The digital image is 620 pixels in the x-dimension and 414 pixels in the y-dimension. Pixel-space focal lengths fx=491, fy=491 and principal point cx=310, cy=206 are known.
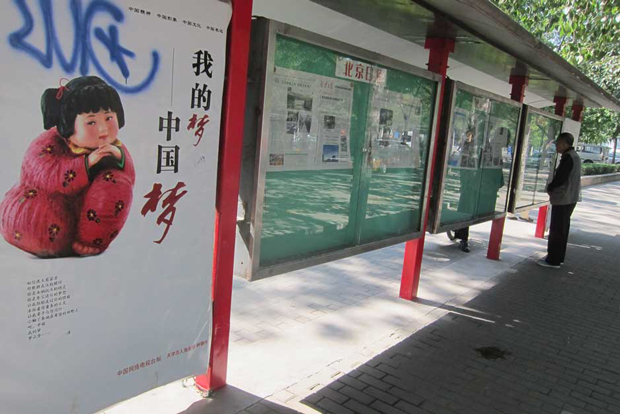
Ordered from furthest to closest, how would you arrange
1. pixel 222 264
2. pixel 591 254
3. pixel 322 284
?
1. pixel 591 254
2. pixel 322 284
3. pixel 222 264

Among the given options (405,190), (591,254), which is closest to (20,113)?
(405,190)

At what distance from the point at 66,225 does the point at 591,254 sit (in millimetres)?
9045

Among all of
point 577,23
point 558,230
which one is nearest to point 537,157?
point 558,230

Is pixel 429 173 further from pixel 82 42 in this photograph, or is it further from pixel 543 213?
pixel 543 213

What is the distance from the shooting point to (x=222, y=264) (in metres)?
3.04

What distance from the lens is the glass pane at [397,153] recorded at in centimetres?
427

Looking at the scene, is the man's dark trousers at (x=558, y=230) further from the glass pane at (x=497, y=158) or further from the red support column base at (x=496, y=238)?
the glass pane at (x=497, y=158)

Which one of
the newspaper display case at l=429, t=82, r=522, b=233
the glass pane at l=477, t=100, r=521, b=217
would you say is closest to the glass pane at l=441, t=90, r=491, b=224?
the newspaper display case at l=429, t=82, r=522, b=233

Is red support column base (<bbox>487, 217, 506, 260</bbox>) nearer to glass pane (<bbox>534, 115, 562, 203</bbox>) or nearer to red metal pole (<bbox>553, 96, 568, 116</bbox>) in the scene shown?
glass pane (<bbox>534, 115, 562, 203</bbox>)

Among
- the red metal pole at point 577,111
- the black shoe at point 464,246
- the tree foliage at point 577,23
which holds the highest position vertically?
the tree foliage at point 577,23

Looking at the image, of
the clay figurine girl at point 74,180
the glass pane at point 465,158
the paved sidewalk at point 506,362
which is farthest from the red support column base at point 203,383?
the glass pane at point 465,158

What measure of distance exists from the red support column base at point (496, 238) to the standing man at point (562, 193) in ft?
2.37

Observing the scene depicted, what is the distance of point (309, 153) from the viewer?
3500 millimetres

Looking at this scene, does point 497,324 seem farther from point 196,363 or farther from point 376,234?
point 196,363
